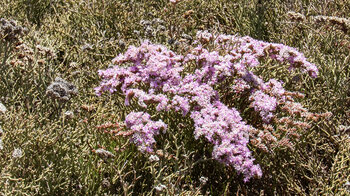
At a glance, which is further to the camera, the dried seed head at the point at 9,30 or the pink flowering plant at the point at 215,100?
the dried seed head at the point at 9,30

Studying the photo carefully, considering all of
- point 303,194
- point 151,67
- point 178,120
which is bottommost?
point 303,194

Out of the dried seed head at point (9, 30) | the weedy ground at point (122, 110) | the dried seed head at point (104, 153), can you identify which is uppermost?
the dried seed head at point (9, 30)

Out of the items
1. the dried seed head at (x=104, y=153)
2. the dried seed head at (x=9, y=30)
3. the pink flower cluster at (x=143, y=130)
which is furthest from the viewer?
the dried seed head at (x=9, y=30)

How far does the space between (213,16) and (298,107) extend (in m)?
2.60

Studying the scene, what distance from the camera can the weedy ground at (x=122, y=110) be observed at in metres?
2.83

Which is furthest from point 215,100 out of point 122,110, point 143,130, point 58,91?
point 58,91

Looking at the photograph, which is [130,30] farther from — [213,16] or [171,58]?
[171,58]

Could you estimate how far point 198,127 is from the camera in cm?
285

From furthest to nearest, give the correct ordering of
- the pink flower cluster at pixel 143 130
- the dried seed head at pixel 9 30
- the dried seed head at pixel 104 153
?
A: 1. the dried seed head at pixel 9 30
2. the pink flower cluster at pixel 143 130
3. the dried seed head at pixel 104 153

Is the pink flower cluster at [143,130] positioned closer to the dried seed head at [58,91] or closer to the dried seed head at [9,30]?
the dried seed head at [58,91]

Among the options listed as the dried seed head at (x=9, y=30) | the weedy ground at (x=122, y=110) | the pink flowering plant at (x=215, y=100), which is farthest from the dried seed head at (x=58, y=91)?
the dried seed head at (x=9, y=30)

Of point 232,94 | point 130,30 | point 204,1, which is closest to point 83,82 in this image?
point 130,30

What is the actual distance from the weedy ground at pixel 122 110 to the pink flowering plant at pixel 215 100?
17cm

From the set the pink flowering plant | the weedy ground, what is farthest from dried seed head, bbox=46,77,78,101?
the pink flowering plant
